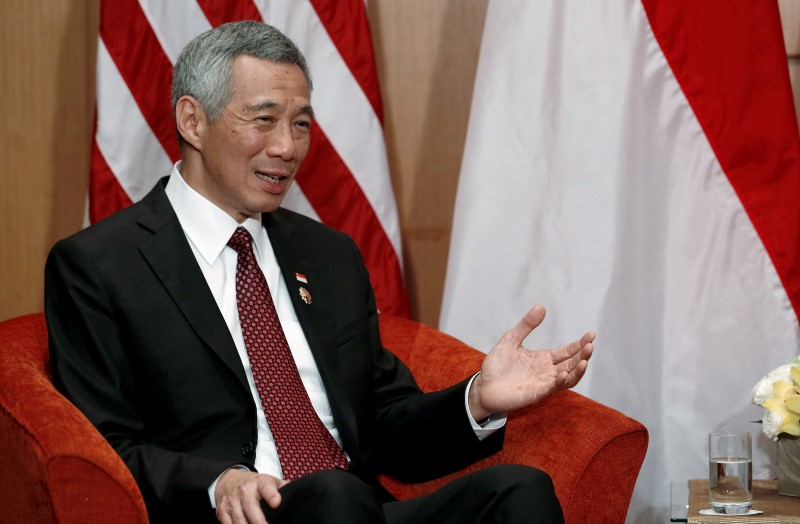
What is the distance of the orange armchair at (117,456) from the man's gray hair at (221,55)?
2.14ft

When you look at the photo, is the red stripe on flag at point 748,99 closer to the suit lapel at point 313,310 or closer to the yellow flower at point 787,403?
the yellow flower at point 787,403

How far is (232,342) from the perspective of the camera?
84.7 inches

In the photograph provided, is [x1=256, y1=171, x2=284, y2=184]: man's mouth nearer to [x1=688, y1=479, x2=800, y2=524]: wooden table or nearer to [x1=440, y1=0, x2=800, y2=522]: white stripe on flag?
[x1=440, y1=0, x2=800, y2=522]: white stripe on flag

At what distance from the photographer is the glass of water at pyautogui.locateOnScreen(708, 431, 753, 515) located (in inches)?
84.0

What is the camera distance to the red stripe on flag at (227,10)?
293cm

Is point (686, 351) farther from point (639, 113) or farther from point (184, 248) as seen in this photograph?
point (184, 248)

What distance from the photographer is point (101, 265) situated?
2125 millimetres

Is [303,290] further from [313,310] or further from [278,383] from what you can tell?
[278,383]

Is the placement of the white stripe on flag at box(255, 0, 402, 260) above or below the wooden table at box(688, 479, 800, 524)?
above

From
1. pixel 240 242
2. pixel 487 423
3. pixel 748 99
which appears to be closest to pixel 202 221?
pixel 240 242

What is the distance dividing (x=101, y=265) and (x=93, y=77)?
1.40 meters

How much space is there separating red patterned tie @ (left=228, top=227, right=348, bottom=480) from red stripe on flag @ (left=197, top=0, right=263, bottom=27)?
0.91 m

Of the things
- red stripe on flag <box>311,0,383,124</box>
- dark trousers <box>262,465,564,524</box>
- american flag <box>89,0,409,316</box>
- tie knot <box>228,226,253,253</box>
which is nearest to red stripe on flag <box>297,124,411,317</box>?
american flag <box>89,0,409,316</box>

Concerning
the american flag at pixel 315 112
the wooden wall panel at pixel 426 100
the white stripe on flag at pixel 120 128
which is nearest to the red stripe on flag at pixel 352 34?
the american flag at pixel 315 112
